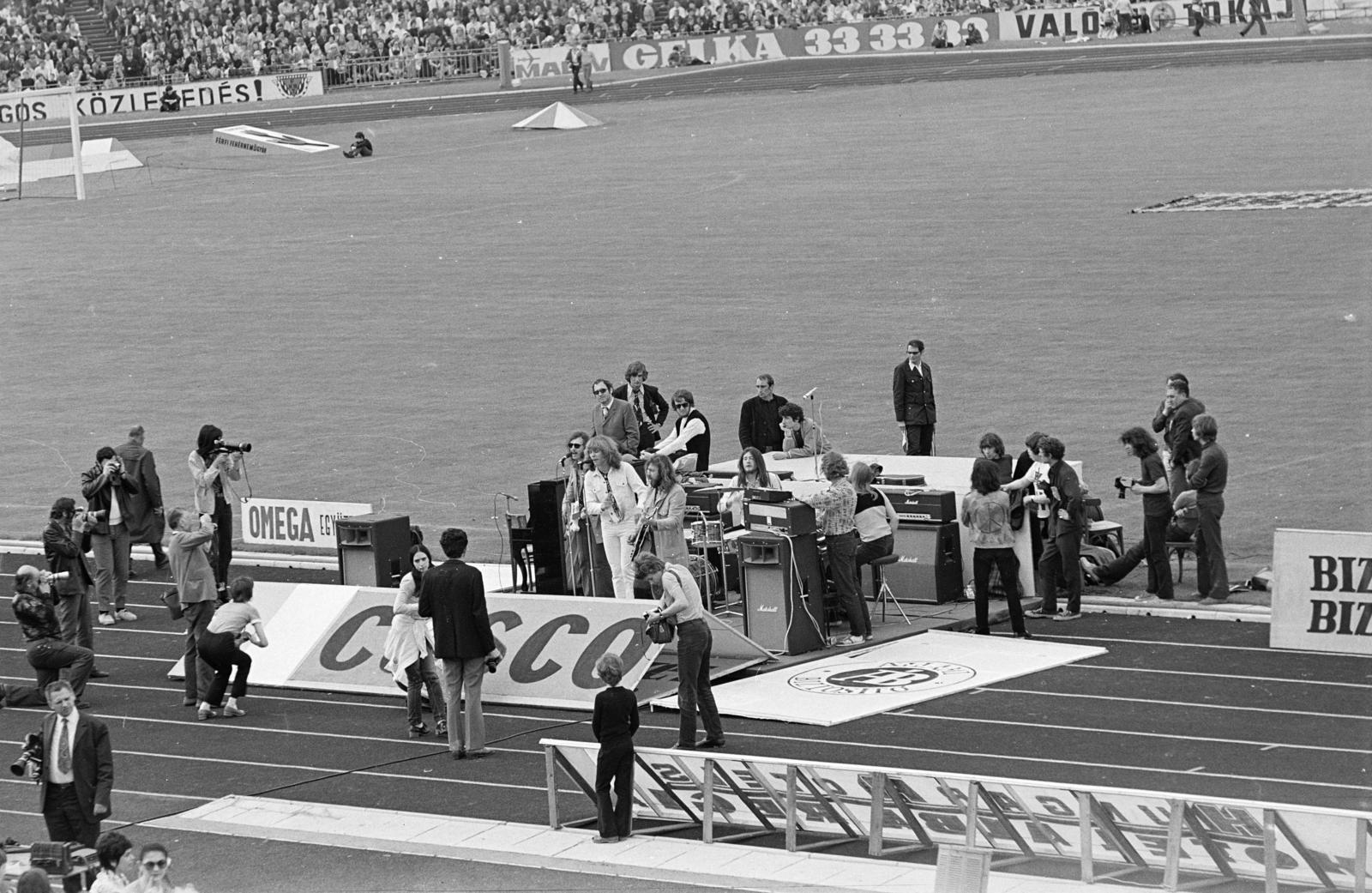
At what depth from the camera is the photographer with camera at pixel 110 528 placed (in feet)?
63.0

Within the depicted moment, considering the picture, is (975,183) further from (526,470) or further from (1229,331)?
(526,470)

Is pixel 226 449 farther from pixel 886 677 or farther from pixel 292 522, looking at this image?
pixel 886 677

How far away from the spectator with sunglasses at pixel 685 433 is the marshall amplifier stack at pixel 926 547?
7.51ft

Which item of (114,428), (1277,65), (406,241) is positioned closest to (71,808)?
(114,428)

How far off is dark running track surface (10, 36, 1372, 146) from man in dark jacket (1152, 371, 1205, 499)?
38047mm

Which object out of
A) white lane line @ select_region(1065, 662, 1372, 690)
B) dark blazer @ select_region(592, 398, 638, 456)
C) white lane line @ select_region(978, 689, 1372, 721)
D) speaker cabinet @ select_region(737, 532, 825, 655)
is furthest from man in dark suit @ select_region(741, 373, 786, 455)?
white lane line @ select_region(978, 689, 1372, 721)

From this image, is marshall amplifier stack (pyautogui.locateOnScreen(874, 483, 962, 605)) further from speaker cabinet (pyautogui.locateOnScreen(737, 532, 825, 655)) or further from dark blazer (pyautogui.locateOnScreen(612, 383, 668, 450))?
dark blazer (pyautogui.locateOnScreen(612, 383, 668, 450))

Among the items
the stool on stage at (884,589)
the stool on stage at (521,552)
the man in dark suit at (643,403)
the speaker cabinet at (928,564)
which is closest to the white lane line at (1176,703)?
the stool on stage at (884,589)

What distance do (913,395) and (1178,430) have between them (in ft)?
12.9

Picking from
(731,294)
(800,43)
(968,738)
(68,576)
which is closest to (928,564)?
(968,738)

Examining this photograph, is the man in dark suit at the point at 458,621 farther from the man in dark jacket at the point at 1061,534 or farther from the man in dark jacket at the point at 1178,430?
the man in dark jacket at the point at 1178,430

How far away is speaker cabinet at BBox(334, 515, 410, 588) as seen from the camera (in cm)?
1880

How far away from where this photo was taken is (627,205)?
42.7 meters

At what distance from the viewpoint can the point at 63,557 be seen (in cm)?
1683
